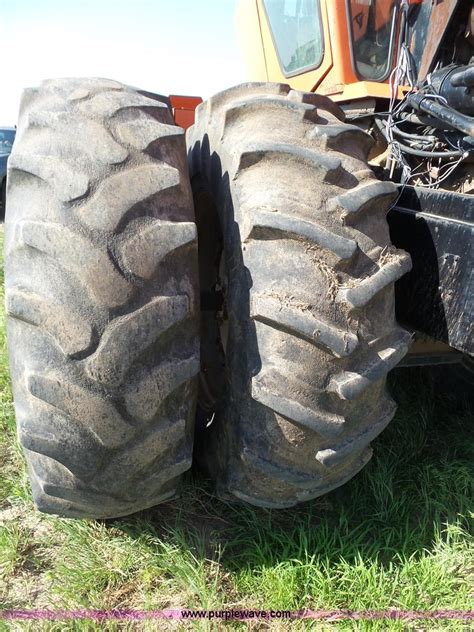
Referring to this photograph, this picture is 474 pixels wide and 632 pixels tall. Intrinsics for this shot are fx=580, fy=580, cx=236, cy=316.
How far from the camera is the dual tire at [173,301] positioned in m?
1.30

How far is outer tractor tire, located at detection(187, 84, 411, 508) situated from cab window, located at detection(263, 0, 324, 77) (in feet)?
3.95

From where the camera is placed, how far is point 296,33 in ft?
9.57

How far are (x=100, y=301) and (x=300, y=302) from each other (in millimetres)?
468

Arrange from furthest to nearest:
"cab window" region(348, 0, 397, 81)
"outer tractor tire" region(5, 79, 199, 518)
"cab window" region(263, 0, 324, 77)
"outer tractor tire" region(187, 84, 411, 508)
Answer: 1. "cab window" region(263, 0, 324, 77)
2. "cab window" region(348, 0, 397, 81)
3. "outer tractor tire" region(187, 84, 411, 508)
4. "outer tractor tire" region(5, 79, 199, 518)

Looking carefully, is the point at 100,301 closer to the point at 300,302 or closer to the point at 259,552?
the point at 300,302

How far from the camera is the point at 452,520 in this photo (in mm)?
2002

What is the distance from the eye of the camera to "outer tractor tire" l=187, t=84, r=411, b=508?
1407mm

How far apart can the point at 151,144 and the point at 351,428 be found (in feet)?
2.93

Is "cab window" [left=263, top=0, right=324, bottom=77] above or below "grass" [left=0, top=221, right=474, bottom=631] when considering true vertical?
above

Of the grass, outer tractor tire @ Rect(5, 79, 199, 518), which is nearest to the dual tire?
outer tractor tire @ Rect(5, 79, 199, 518)

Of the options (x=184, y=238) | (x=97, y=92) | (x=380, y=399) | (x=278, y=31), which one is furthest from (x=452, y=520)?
(x=278, y=31)

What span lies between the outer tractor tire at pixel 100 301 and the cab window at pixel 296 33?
4.95 feet

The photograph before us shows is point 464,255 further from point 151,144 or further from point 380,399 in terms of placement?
point 151,144

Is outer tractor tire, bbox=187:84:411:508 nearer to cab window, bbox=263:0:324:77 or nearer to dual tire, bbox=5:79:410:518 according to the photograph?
dual tire, bbox=5:79:410:518
